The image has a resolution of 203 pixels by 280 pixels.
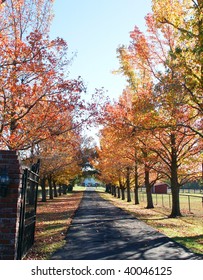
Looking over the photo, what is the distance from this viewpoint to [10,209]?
646cm

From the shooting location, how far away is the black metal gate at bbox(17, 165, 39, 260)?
685 cm

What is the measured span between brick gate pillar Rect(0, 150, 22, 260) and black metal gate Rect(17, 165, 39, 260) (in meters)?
0.29

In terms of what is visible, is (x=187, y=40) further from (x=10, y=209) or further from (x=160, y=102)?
(x=10, y=209)

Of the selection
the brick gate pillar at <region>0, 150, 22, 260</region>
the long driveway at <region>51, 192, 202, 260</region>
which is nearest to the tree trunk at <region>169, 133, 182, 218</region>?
the long driveway at <region>51, 192, 202, 260</region>

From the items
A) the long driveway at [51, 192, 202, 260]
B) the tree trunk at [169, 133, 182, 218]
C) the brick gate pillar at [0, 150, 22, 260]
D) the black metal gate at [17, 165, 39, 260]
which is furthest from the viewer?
the tree trunk at [169, 133, 182, 218]

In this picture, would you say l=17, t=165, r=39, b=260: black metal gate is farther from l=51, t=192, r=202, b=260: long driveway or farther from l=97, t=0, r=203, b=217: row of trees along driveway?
l=97, t=0, r=203, b=217: row of trees along driveway

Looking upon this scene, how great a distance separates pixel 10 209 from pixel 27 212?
1.50 metres

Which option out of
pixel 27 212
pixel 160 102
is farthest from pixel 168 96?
pixel 27 212

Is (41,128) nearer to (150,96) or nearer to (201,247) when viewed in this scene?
(150,96)

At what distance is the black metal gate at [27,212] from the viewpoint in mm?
6848

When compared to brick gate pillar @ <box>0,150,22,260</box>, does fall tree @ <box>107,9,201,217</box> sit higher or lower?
higher

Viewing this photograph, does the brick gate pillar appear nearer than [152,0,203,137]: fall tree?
Yes

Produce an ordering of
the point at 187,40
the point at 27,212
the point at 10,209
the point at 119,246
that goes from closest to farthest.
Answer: the point at 10,209 < the point at 27,212 < the point at 119,246 < the point at 187,40

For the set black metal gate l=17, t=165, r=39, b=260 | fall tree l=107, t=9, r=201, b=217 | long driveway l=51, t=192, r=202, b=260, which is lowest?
long driveway l=51, t=192, r=202, b=260
